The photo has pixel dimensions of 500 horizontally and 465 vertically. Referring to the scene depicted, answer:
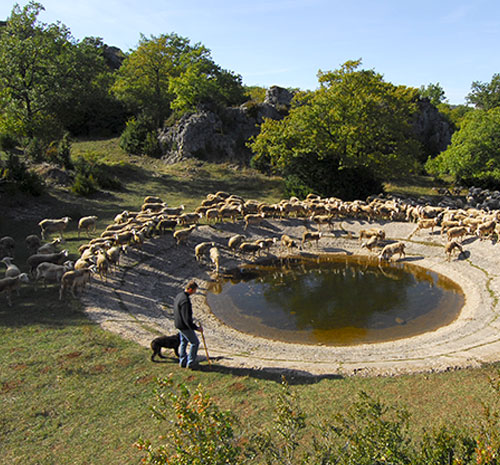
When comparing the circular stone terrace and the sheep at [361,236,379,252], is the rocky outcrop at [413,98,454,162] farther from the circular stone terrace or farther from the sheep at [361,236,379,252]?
the sheep at [361,236,379,252]

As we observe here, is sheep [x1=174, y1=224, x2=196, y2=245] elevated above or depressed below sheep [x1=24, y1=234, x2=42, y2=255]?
above

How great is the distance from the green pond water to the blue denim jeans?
534cm

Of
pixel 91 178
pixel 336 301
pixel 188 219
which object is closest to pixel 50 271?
pixel 188 219

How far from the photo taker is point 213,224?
30.2 meters

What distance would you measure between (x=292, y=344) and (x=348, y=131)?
88.2 feet

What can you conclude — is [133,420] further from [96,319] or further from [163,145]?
[163,145]

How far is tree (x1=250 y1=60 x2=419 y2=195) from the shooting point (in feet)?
125

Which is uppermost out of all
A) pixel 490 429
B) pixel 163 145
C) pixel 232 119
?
pixel 232 119

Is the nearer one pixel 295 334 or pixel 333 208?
pixel 295 334

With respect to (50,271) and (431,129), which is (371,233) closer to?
(50,271)

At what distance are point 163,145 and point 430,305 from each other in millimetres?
44386

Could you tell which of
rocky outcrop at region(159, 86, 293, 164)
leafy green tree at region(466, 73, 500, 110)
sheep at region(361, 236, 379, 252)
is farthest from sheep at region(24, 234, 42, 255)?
leafy green tree at region(466, 73, 500, 110)

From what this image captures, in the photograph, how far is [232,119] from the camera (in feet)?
190

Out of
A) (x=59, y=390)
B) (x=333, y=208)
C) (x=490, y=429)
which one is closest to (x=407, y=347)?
(x=490, y=429)
